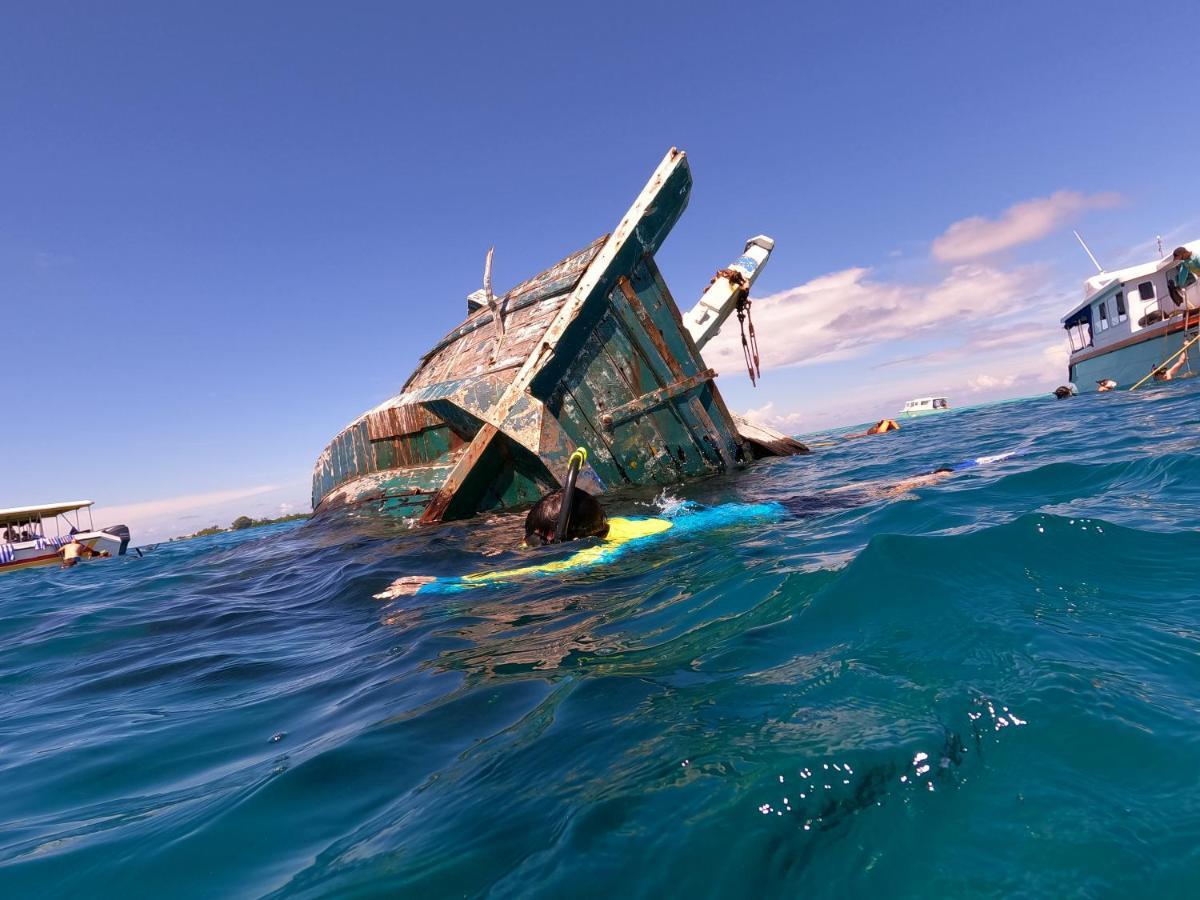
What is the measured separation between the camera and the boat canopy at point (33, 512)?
70.6 feet

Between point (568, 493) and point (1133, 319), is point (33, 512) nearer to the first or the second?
point (568, 493)

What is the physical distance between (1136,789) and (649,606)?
2.33m

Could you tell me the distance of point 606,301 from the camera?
8.26 metres

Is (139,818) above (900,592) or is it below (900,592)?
below

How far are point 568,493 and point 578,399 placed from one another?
3051 mm

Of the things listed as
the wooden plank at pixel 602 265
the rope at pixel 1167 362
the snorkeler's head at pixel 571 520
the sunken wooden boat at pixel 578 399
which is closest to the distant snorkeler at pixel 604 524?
the snorkeler's head at pixel 571 520

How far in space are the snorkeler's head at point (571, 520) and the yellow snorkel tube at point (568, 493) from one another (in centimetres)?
5

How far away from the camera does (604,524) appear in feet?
19.2

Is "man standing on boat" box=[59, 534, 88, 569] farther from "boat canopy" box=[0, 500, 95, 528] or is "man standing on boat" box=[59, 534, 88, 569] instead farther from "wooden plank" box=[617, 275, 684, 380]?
"wooden plank" box=[617, 275, 684, 380]

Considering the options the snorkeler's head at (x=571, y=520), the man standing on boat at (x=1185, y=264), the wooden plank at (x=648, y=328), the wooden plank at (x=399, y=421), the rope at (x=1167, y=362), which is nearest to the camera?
the snorkeler's head at (x=571, y=520)

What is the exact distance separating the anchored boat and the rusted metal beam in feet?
59.3

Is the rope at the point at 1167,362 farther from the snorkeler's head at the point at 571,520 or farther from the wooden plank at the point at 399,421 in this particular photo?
the wooden plank at the point at 399,421

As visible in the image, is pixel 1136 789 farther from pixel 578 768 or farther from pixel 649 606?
pixel 649 606

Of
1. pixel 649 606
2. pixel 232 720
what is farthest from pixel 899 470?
pixel 232 720
